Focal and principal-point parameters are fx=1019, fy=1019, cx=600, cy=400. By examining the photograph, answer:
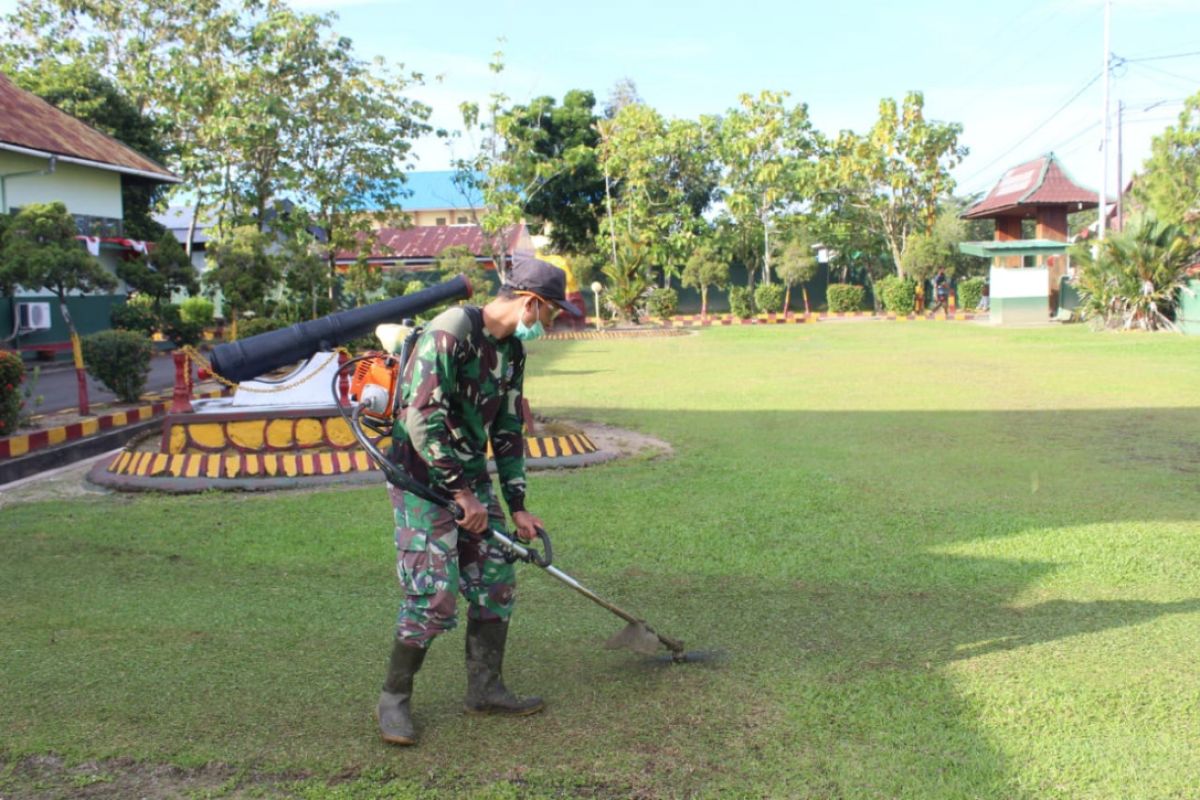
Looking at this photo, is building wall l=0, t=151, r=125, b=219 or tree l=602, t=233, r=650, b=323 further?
tree l=602, t=233, r=650, b=323

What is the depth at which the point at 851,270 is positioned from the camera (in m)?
46.0

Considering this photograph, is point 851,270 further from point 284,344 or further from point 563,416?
point 284,344

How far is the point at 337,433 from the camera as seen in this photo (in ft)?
26.7

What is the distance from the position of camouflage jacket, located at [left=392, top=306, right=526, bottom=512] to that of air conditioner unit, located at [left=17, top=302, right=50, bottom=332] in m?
18.4

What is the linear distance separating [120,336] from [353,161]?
13.5 metres

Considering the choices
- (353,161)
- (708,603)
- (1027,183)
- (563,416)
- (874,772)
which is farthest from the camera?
(1027,183)

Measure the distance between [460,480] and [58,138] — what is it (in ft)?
68.7

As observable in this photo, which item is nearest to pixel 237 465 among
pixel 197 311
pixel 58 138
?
pixel 58 138


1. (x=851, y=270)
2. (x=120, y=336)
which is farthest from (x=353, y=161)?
(x=851, y=270)

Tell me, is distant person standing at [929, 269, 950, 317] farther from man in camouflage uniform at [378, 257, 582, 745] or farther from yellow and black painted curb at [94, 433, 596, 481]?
man in camouflage uniform at [378, 257, 582, 745]

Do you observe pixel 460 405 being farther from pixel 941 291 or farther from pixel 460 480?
pixel 941 291

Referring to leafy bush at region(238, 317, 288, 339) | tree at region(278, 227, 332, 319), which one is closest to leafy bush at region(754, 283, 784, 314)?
tree at region(278, 227, 332, 319)

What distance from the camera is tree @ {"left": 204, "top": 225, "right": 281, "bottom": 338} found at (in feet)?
57.3

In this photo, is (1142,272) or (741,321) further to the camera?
(741,321)
